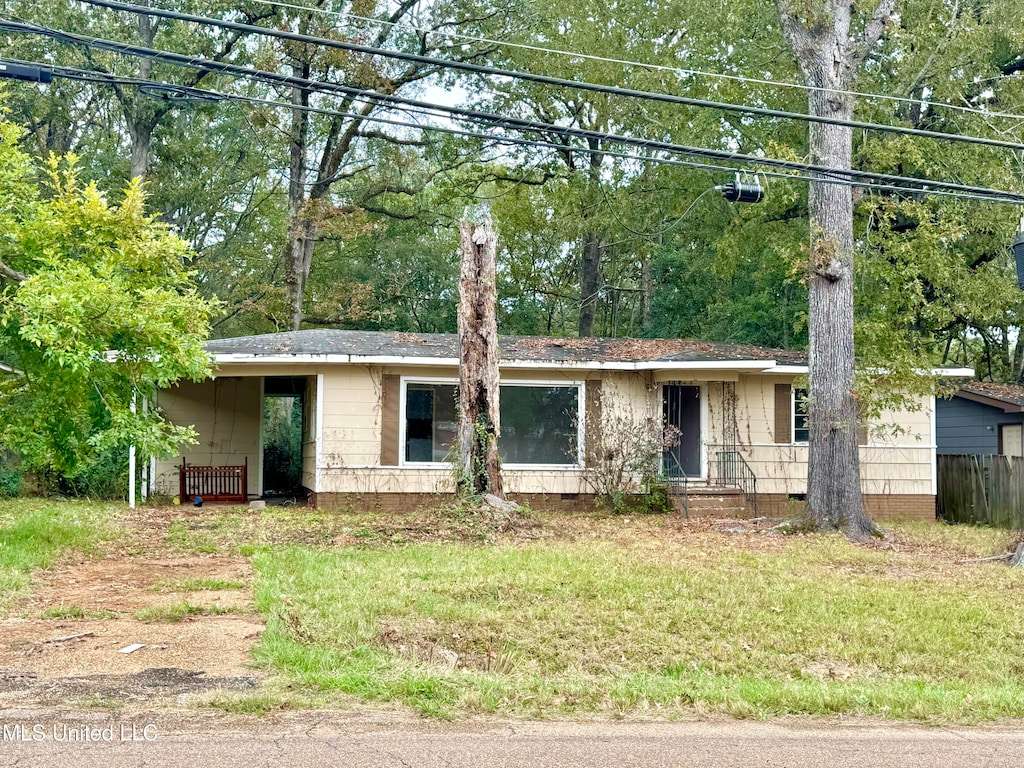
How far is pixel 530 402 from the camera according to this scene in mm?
17375

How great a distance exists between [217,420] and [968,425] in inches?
601

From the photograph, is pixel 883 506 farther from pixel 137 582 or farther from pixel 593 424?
pixel 137 582

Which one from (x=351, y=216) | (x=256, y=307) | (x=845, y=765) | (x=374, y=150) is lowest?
(x=845, y=765)

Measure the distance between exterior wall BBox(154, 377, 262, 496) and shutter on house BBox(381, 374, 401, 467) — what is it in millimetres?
3377

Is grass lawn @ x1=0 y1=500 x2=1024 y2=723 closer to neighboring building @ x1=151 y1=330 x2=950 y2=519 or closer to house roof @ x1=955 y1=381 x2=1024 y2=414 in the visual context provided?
neighboring building @ x1=151 y1=330 x2=950 y2=519

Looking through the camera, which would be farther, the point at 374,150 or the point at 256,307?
the point at 374,150

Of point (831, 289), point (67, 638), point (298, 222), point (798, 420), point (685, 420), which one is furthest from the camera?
point (298, 222)

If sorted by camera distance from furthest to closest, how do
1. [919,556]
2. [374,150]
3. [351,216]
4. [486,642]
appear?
1. [374,150]
2. [351,216]
3. [919,556]
4. [486,642]

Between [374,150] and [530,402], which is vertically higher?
[374,150]

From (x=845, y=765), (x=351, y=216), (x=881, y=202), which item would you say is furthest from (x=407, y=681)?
(x=351, y=216)

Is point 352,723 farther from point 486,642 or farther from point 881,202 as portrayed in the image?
point 881,202

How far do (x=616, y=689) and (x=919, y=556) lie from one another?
307 inches

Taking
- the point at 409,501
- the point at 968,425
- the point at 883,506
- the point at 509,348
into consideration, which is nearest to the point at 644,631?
the point at 409,501

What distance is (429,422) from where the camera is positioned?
17.0m
